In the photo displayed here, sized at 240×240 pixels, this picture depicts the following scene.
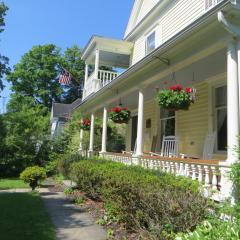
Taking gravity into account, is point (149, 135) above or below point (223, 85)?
below

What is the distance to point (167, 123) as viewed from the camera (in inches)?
501

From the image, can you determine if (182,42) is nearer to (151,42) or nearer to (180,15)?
(180,15)

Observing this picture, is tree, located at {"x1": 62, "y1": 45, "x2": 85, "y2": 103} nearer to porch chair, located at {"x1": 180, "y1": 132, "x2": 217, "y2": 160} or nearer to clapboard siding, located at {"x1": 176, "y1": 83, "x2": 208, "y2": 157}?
clapboard siding, located at {"x1": 176, "y1": 83, "x2": 208, "y2": 157}

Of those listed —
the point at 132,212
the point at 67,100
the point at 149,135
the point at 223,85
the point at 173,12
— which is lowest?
the point at 132,212

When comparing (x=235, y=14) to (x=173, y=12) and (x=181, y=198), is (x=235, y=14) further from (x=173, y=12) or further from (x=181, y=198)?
(x=173, y=12)

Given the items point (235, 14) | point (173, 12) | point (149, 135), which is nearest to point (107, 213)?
point (235, 14)

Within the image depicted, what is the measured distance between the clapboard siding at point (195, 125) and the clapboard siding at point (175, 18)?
2851mm

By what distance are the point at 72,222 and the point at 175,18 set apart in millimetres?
8680

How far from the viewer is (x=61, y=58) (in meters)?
50.2

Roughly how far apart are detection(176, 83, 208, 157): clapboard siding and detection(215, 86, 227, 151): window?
0.52m

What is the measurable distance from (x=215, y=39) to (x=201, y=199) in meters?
3.02

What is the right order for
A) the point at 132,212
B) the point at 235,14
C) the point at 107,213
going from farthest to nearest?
1. the point at 107,213
2. the point at 132,212
3. the point at 235,14

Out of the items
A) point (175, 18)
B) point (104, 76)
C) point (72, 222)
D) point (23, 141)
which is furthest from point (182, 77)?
point (23, 141)

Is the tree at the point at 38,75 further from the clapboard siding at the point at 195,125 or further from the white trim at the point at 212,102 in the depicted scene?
the white trim at the point at 212,102
